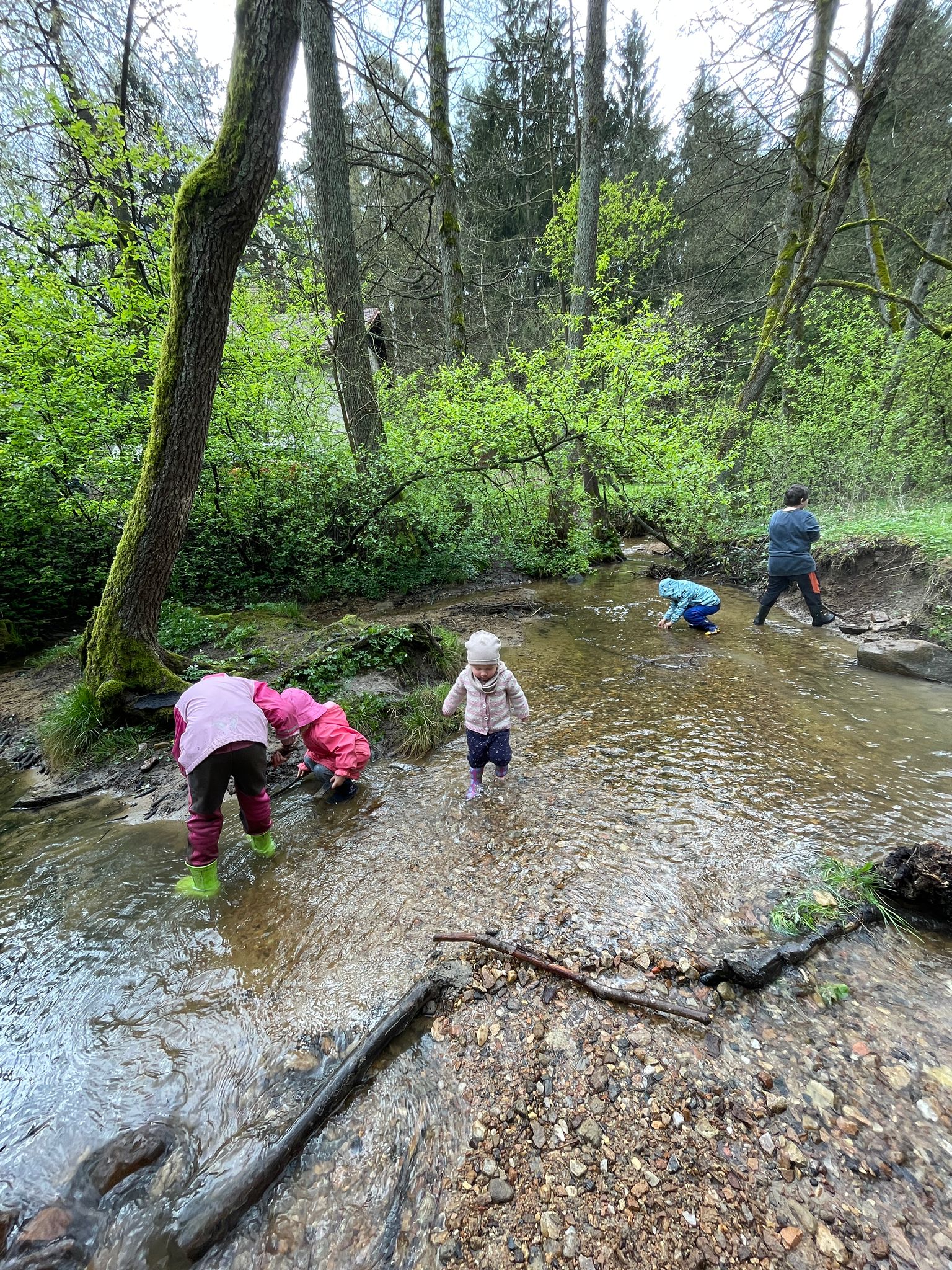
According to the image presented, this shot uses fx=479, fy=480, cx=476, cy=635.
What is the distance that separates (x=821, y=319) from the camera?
1070 cm

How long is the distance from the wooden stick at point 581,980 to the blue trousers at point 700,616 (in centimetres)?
625

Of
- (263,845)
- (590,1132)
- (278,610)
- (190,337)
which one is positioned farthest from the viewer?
(278,610)

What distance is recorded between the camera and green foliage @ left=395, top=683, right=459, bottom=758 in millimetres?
4723

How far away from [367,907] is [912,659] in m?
6.39

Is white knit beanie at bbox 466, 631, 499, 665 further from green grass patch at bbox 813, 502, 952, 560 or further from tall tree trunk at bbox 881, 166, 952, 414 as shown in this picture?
tall tree trunk at bbox 881, 166, 952, 414

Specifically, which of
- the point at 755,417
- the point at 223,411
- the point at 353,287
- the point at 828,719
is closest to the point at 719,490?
the point at 755,417

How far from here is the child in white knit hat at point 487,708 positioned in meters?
3.84

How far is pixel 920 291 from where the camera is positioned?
11562 millimetres

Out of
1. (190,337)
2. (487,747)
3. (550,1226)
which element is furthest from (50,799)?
(550,1226)

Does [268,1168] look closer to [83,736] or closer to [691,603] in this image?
[83,736]

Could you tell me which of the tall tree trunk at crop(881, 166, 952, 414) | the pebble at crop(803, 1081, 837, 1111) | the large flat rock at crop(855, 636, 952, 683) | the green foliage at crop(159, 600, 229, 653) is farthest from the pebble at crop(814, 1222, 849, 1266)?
the tall tree trunk at crop(881, 166, 952, 414)

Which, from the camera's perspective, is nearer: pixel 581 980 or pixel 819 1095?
pixel 819 1095

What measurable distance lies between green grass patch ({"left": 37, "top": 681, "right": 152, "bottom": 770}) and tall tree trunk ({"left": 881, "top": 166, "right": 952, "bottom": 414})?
45.1 feet

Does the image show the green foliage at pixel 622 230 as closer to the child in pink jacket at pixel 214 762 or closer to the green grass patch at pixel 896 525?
the green grass patch at pixel 896 525
